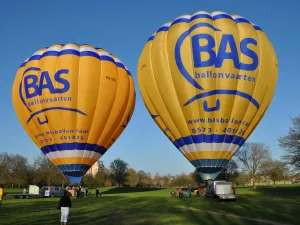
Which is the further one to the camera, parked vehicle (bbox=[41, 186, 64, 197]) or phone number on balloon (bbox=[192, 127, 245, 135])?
parked vehicle (bbox=[41, 186, 64, 197])

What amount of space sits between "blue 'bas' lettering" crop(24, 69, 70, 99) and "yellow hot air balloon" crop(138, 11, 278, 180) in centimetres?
913

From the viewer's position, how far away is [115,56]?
38906 millimetres

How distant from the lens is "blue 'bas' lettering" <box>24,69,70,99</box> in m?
32.4

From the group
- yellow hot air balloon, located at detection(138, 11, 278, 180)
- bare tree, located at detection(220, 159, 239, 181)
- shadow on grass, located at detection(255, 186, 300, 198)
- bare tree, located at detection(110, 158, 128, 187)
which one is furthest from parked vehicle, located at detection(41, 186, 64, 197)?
bare tree, located at detection(110, 158, 128, 187)

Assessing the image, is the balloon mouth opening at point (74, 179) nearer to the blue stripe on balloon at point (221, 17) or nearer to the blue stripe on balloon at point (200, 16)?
the blue stripe on balloon at point (200, 16)

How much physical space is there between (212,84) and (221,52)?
8.65 ft

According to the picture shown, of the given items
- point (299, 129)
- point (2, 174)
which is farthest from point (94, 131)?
point (2, 174)

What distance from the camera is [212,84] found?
27.0 metres

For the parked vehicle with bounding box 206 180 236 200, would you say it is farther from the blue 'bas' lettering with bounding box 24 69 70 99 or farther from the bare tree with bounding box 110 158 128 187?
the bare tree with bounding box 110 158 128 187

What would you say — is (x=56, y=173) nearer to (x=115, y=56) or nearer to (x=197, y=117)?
(x=115, y=56)

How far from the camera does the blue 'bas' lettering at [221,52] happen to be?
26969mm

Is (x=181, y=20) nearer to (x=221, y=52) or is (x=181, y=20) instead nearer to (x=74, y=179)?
(x=221, y=52)

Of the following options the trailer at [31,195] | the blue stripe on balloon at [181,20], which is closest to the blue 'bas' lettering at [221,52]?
the blue stripe on balloon at [181,20]

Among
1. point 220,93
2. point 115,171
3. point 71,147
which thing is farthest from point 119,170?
point 220,93
